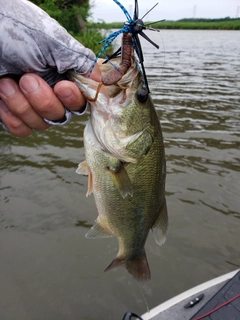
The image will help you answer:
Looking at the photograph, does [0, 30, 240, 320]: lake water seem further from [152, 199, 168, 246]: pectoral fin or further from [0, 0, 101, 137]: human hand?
[152, 199, 168, 246]: pectoral fin

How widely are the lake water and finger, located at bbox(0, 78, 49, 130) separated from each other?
0.90 m

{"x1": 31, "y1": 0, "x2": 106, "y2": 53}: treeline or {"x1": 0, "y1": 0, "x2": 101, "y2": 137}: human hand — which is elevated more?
{"x1": 31, "y1": 0, "x2": 106, "y2": 53}: treeline

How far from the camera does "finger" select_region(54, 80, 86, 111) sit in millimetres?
1621

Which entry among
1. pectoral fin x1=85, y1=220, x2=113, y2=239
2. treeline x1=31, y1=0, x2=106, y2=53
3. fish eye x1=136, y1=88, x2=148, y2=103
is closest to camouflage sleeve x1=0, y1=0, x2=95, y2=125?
fish eye x1=136, y1=88, x2=148, y2=103

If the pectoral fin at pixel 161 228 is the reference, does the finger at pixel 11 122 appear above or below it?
above

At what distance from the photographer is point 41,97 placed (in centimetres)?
166

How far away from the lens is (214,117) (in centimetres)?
948

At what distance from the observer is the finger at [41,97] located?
1.60 meters

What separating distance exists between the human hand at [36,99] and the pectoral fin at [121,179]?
15.8 inches

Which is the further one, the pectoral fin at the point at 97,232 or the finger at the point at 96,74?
the pectoral fin at the point at 97,232

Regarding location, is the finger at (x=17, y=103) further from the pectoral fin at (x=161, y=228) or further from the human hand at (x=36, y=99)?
the pectoral fin at (x=161, y=228)

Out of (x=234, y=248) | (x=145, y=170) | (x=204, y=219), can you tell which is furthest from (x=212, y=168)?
(x=145, y=170)

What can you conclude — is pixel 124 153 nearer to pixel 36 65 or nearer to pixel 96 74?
pixel 96 74

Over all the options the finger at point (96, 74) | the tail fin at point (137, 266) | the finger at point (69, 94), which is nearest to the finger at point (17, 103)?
the finger at point (69, 94)
